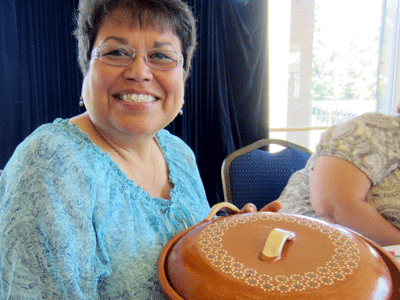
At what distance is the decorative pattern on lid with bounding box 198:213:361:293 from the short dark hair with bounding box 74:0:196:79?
1.72ft

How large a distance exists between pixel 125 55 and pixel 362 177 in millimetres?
807

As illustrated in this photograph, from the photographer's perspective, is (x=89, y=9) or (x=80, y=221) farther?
(x=89, y=9)

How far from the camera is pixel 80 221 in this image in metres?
0.63

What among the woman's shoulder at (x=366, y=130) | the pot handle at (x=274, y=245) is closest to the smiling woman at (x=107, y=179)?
the pot handle at (x=274, y=245)

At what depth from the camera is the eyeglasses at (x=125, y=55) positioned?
2.52 ft

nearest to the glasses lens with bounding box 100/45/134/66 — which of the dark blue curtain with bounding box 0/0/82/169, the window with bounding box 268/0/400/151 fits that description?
the dark blue curtain with bounding box 0/0/82/169

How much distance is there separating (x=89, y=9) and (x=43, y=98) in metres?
2.05

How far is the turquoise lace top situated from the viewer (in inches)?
Answer: 23.6

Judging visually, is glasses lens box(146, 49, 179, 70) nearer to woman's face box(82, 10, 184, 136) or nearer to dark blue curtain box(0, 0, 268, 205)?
woman's face box(82, 10, 184, 136)

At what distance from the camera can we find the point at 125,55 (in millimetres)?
771

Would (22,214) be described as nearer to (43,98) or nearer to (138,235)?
(138,235)

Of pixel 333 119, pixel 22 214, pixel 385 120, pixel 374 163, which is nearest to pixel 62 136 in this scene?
pixel 22 214

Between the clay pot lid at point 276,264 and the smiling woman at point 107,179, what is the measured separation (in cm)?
20

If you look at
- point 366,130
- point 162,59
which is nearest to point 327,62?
point 366,130
